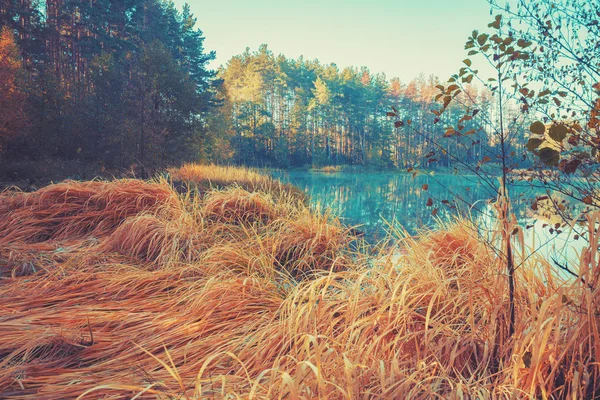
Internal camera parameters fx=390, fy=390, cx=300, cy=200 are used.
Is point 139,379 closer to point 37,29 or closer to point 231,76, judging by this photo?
point 37,29

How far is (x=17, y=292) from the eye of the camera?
6.54 feet

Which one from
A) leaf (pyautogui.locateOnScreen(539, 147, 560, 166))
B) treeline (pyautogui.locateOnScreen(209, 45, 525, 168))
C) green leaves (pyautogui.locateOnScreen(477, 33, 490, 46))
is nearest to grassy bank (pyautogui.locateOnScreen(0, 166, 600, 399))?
leaf (pyautogui.locateOnScreen(539, 147, 560, 166))

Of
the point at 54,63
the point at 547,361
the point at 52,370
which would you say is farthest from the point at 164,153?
the point at 547,361

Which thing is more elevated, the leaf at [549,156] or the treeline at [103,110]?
the treeline at [103,110]

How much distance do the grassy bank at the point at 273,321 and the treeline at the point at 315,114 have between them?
2801 cm

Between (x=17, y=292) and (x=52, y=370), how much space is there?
973 mm

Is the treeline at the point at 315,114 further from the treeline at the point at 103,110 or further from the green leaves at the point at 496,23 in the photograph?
the green leaves at the point at 496,23

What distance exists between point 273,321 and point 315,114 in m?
34.5

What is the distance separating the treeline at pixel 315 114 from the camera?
31547 mm

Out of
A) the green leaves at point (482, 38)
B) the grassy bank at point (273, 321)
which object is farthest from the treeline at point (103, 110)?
the green leaves at point (482, 38)

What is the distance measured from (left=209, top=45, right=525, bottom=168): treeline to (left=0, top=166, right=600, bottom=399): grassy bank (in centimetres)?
2801

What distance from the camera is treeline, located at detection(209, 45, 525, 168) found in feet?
104

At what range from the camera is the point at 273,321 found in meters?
1.73

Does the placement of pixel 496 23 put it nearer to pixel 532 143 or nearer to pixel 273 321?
pixel 532 143
